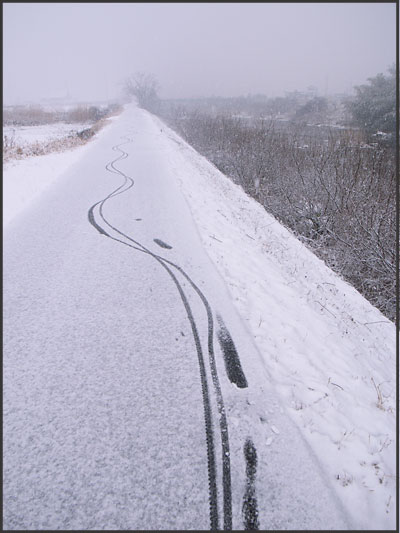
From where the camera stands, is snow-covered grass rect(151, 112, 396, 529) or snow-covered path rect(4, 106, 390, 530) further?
snow-covered grass rect(151, 112, 396, 529)

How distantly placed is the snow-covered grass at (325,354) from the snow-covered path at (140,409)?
0.49 ft

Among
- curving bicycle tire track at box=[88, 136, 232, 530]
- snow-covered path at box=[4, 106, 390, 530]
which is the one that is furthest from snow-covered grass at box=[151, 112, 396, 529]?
curving bicycle tire track at box=[88, 136, 232, 530]

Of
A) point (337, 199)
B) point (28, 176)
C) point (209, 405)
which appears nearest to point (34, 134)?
point (28, 176)

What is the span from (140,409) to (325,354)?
180cm

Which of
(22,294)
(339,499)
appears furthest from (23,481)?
→ (22,294)

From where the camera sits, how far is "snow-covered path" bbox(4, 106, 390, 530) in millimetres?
1485

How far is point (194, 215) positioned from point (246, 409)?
4321 millimetres

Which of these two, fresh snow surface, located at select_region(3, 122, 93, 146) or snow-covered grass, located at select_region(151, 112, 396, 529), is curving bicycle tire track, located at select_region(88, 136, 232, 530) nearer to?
snow-covered grass, located at select_region(151, 112, 396, 529)

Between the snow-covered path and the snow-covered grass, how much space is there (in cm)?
15

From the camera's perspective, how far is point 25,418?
6.08 ft

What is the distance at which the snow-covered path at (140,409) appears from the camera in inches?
58.5

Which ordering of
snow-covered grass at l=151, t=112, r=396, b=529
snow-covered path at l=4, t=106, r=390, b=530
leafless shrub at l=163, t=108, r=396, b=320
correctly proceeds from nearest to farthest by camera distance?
snow-covered path at l=4, t=106, r=390, b=530 < snow-covered grass at l=151, t=112, r=396, b=529 < leafless shrub at l=163, t=108, r=396, b=320

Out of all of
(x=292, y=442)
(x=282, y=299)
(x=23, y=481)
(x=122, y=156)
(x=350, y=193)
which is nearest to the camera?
(x=23, y=481)

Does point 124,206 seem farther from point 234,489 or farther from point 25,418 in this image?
point 234,489
